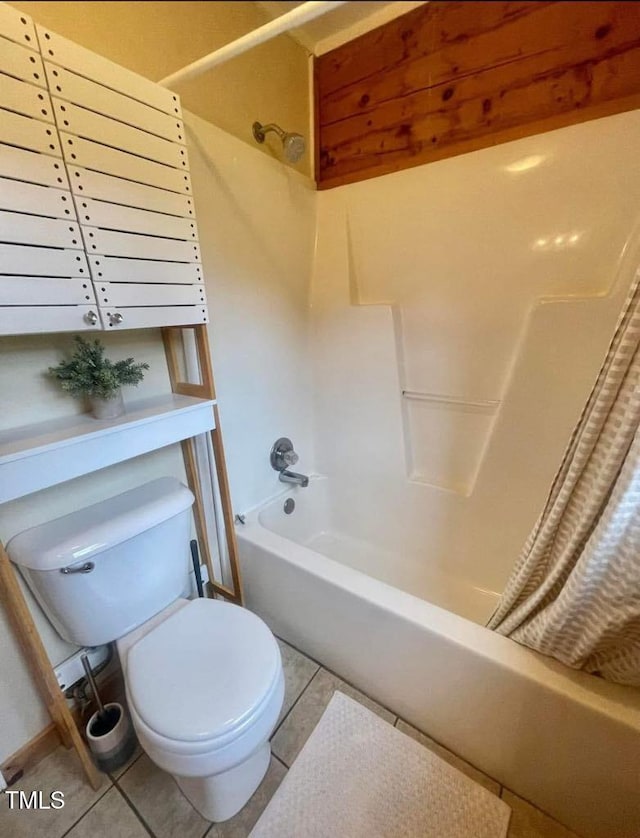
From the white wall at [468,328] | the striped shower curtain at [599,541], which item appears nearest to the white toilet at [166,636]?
the striped shower curtain at [599,541]

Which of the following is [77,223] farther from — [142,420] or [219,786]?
[219,786]

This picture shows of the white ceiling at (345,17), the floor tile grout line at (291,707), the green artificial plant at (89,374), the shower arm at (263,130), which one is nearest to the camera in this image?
the white ceiling at (345,17)

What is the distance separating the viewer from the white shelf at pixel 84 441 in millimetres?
754

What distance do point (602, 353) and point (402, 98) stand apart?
3.61 feet

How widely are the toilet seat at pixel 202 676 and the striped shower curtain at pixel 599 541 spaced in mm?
673

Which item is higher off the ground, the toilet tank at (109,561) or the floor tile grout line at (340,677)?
the toilet tank at (109,561)

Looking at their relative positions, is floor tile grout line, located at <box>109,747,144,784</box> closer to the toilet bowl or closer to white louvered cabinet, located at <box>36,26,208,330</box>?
the toilet bowl

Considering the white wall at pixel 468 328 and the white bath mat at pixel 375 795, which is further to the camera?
the white wall at pixel 468 328

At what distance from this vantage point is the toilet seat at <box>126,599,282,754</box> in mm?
762

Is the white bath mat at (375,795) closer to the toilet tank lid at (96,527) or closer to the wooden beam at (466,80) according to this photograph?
the toilet tank lid at (96,527)

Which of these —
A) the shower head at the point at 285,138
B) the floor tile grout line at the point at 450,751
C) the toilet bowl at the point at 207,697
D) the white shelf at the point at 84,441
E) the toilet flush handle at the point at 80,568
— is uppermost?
the shower head at the point at 285,138

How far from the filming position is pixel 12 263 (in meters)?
0.69

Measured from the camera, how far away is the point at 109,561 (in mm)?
914

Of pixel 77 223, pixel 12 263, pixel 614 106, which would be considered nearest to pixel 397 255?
pixel 614 106
